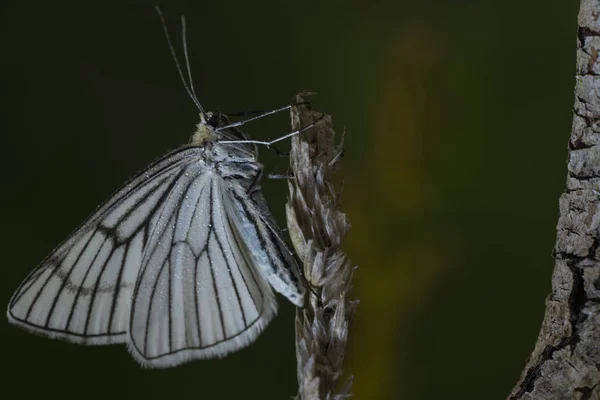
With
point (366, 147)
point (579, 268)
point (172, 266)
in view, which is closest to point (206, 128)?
→ point (172, 266)

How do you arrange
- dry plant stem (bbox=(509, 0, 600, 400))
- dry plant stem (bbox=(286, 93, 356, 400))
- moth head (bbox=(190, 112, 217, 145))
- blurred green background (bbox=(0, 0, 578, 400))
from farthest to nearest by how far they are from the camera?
blurred green background (bbox=(0, 0, 578, 400))
moth head (bbox=(190, 112, 217, 145))
dry plant stem (bbox=(286, 93, 356, 400))
dry plant stem (bbox=(509, 0, 600, 400))

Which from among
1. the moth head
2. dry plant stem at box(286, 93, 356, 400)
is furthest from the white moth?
dry plant stem at box(286, 93, 356, 400)

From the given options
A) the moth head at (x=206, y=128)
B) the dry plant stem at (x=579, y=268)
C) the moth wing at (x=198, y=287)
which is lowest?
the moth wing at (x=198, y=287)

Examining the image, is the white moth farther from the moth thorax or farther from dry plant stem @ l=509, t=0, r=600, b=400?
dry plant stem @ l=509, t=0, r=600, b=400

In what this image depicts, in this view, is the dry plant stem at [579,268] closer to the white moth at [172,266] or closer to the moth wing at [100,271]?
the white moth at [172,266]

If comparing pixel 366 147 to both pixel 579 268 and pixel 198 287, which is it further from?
pixel 579 268

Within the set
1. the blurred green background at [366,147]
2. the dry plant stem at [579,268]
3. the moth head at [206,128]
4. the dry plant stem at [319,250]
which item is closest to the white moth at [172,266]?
the moth head at [206,128]
